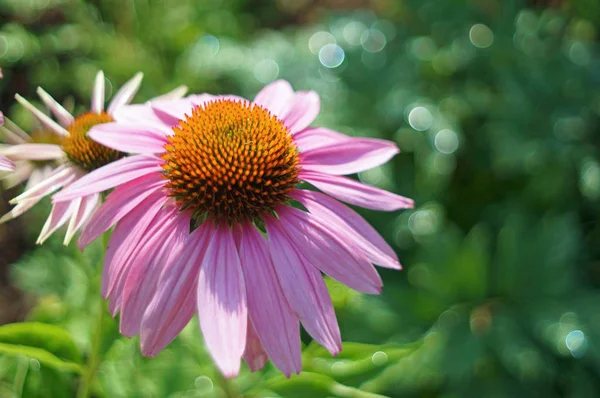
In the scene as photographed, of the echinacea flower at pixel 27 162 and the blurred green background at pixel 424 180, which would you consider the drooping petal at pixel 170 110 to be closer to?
the echinacea flower at pixel 27 162

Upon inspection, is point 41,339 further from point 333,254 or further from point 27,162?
point 333,254

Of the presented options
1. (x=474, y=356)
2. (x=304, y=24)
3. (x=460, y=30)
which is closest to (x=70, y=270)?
(x=474, y=356)

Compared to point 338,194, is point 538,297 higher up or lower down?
lower down

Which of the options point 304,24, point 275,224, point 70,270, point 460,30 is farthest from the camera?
point 304,24

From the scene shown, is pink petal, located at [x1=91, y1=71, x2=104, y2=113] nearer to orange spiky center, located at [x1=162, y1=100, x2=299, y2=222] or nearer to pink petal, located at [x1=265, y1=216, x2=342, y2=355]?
orange spiky center, located at [x1=162, y1=100, x2=299, y2=222]

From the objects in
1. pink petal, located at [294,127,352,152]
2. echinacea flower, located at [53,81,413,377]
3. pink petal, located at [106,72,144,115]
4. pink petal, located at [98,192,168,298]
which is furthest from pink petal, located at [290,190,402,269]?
pink petal, located at [106,72,144,115]

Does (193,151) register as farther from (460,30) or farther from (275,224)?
(460,30)
